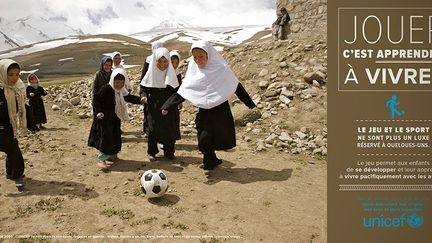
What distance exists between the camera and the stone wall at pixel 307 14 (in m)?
11.5

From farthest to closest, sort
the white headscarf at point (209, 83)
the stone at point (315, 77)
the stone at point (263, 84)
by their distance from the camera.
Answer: the stone at point (263, 84)
the stone at point (315, 77)
the white headscarf at point (209, 83)

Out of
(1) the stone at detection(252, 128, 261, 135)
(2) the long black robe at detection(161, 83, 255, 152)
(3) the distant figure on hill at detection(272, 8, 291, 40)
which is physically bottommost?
(1) the stone at detection(252, 128, 261, 135)

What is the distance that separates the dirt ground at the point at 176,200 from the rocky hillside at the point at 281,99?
0.68m

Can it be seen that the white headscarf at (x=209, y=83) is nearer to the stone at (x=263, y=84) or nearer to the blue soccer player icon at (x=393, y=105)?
the blue soccer player icon at (x=393, y=105)

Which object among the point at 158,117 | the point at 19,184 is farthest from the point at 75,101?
the point at 19,184

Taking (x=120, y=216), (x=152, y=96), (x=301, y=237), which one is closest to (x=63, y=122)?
(x=152, y=96)

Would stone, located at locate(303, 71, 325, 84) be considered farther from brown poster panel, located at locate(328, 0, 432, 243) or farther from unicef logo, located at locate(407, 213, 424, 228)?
unicef logo, located at locate(407, 213, 424, 228)

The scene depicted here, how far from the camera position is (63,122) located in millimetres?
10828

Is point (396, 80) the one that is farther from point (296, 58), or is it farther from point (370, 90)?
point (296, 58)

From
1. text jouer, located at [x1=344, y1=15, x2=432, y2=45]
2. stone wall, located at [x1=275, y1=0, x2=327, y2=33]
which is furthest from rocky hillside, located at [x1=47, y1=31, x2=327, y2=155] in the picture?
text jouer, located at [x1=344, y1=15, x2=432, y2=45]

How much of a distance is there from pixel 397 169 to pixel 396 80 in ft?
2.28

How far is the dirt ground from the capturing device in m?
4.02

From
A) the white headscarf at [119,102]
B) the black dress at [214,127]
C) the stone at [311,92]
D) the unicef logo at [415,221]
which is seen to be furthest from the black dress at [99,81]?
the unicef logo at [415,221]

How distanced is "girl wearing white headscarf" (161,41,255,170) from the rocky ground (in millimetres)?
607
